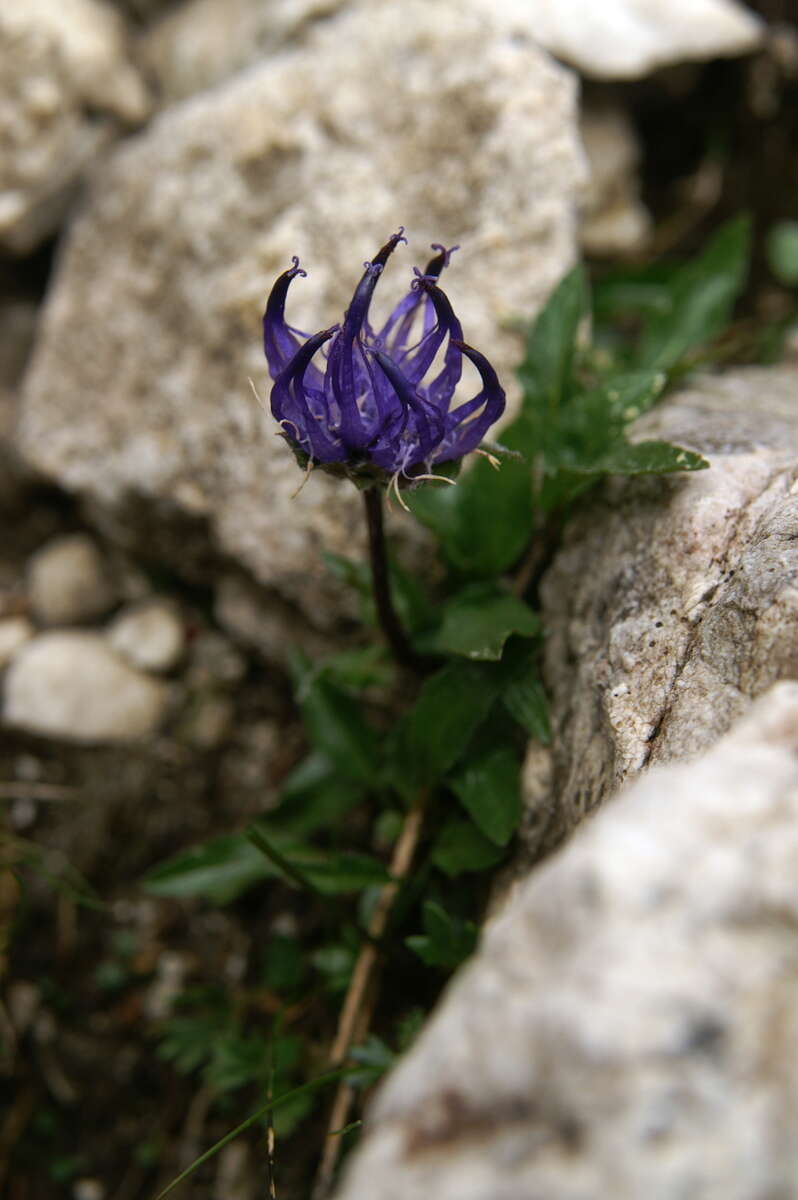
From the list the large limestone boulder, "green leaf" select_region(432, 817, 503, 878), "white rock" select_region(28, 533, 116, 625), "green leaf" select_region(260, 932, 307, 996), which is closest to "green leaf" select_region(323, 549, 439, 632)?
"green leaf" select_region(432, 817, 503, 878)

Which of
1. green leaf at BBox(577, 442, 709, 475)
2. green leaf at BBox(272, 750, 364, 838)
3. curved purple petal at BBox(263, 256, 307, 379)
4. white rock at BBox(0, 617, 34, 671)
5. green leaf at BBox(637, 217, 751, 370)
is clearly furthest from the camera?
white rock at BBox(0, 617, 34, 671)

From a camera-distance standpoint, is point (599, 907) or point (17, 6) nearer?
point (599, 907)

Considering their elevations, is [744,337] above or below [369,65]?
Answer: below

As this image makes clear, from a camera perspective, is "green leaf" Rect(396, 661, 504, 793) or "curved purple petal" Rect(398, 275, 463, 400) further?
"green leaf" Rect(396, 661, 504, 793)

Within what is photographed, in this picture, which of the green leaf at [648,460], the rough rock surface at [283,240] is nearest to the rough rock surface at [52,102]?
the rough rock surface at [283,240]

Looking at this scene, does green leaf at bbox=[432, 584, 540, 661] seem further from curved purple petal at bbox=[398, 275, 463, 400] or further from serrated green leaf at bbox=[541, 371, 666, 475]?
curved purple petal at bbox=[398, 275, 463, 400]

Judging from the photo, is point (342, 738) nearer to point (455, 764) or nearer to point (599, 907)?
point (455, 764)

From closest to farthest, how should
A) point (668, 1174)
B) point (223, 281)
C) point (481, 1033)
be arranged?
point (668, 1174) → point (481, 1033) → point (223, 281)

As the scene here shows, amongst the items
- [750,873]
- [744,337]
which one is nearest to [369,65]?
[744,337]
